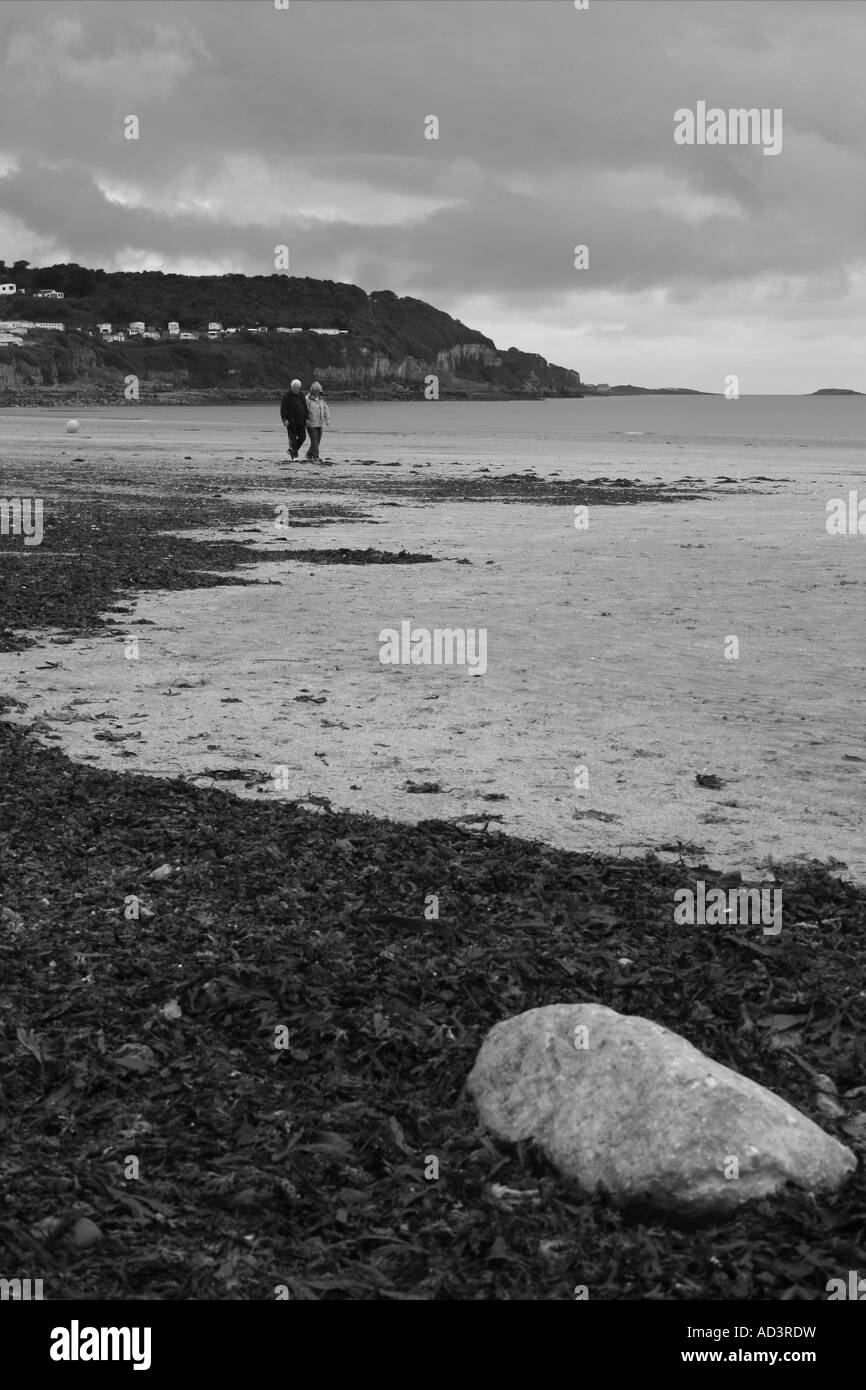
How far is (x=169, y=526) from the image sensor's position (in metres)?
21.1

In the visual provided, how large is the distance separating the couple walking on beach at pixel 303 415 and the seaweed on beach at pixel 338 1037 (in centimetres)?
2752

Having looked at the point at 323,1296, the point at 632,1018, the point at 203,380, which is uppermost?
the point at 203,380

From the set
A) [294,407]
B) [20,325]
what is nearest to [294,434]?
[294,407]

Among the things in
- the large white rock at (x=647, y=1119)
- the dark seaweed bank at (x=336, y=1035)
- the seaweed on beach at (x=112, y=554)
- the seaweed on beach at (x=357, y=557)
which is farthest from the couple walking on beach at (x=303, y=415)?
the large white rock at (x=647, y=1119)

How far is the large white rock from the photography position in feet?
12.9

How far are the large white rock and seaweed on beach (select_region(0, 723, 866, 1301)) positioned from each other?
0.08 m

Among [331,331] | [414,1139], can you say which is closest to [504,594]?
[414,1139]

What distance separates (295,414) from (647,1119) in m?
32.2

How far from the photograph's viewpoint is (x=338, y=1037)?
4.95m

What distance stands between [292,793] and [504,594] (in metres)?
7.83

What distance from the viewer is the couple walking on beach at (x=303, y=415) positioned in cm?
3416

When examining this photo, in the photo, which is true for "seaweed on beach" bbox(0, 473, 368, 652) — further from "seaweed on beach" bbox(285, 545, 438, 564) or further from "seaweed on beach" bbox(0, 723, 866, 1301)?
"seaweed on beach" bbox(0, 723, 866, 1301)

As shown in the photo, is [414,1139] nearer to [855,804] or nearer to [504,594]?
[855,804]

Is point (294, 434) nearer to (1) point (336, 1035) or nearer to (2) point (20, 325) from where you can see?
(1) point (336, 1035)
